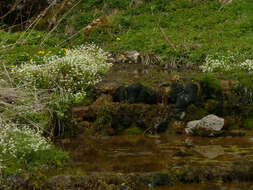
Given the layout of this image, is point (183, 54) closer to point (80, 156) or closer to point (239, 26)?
point (239, 26)

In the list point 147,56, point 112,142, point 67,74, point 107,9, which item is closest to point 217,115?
point 112,142

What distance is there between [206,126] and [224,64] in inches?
148

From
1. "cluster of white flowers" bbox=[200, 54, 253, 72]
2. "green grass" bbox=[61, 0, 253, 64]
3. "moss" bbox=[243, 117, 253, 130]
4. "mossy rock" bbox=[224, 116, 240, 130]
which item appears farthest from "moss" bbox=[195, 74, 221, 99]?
"green grass" bbox=[61, 0, 253, 64]

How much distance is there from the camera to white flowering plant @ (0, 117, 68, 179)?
6.80m

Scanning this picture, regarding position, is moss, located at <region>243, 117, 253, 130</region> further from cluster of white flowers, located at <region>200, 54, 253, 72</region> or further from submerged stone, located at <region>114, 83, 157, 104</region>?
cluster of white flowers, located at <region>200, 54, 253, 72</region>

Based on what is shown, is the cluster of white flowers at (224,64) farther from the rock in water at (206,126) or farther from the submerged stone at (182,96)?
the rock in water at (206,126)

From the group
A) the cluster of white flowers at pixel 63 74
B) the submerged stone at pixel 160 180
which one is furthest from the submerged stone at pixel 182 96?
the submerged stone at pixel 160 180

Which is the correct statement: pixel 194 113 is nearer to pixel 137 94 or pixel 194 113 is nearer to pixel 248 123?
pixel 248 123

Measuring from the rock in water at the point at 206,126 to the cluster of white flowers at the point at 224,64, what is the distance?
2.97m

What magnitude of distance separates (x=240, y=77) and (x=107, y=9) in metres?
8.24

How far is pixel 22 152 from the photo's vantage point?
7086 millimetres

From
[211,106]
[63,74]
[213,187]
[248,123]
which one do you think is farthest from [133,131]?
[213,187]

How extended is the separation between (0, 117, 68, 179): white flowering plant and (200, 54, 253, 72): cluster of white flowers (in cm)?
628

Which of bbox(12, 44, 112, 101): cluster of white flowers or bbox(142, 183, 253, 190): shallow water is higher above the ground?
bbox(12, 44, 112, 101): cluster of white flowers
